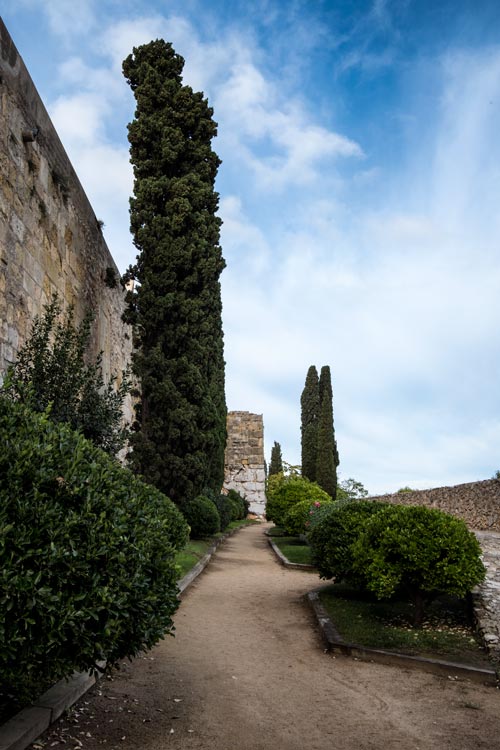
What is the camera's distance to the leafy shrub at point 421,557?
5.70 metres

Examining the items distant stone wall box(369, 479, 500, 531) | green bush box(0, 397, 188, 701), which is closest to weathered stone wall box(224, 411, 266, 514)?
distant stone wall box(369, 479, 500, 531)

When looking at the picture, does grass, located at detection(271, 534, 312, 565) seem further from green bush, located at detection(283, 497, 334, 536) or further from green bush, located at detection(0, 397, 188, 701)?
green bush, located at detection(0, 397, 188, 701)

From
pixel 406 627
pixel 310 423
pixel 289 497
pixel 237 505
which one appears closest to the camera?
pixel 406 627

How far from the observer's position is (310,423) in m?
31.8

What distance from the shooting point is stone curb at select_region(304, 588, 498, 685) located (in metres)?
4.61

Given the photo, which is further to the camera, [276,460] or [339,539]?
[276,460]

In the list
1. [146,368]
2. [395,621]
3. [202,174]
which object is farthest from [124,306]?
[395,621]

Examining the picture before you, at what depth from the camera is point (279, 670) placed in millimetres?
4840

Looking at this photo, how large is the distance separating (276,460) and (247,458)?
11494 mm

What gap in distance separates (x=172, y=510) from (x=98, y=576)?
12.8 ft

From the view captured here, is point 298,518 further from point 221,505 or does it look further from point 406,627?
point 406,627

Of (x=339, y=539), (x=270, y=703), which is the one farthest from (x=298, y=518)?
(x=270, y=703)

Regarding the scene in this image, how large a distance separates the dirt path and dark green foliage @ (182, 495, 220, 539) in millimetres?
7027

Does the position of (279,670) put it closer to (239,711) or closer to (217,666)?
(217,666)
